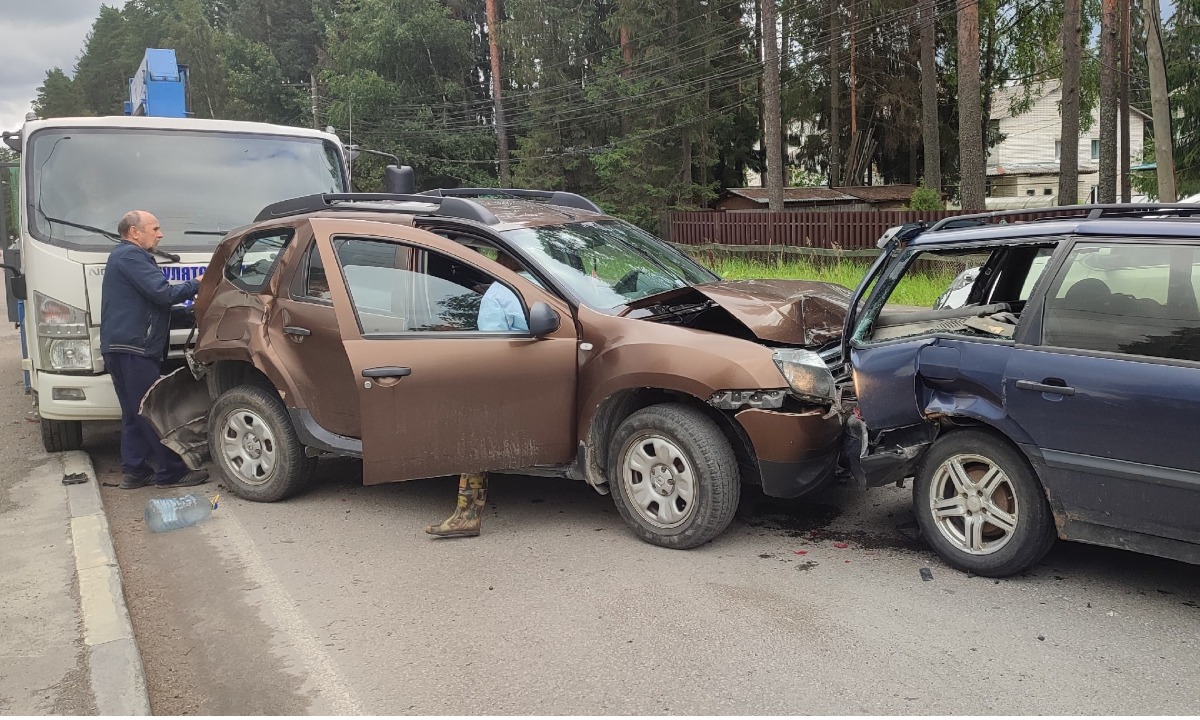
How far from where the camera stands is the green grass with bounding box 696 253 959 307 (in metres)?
14.1

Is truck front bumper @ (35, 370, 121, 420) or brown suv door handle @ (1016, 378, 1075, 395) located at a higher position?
brown suv door handle @ (1016, 378, 1075, 395)

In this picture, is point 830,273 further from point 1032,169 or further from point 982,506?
point 1032,169

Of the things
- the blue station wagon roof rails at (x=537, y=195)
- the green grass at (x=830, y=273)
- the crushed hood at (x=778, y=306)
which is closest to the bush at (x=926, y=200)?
the green grass at (x=830, y=273)

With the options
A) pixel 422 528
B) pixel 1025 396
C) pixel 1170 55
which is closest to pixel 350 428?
pixel 422 528

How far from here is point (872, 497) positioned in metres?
5.79

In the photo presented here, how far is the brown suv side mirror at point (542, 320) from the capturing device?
16.3 ft

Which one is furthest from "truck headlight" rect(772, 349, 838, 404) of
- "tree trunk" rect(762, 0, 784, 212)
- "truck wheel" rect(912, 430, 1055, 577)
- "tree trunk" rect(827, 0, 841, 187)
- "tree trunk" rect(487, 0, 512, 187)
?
"tree trunk" rect(827, 0, 841, 187)

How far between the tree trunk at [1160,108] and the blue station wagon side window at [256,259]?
18.9 metres

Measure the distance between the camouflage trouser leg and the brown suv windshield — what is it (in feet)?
3.92

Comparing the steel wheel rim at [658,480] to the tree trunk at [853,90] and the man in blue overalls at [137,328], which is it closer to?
the man in blue overalls at [137,328]

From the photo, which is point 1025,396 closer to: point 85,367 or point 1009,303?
point 1009,303

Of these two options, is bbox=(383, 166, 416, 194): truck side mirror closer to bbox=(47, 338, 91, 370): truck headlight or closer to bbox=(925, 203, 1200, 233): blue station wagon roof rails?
bbox=(47, 338, 91, 370): truck headlight

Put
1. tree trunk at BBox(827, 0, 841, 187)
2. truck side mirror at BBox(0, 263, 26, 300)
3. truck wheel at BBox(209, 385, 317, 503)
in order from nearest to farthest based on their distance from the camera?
truck wheel at BBox(209, 385, 317, 503) < truck side mirror at BBox(0, 263, 26, 300) < tree trunk at BBox(827, 0, 841, 187)

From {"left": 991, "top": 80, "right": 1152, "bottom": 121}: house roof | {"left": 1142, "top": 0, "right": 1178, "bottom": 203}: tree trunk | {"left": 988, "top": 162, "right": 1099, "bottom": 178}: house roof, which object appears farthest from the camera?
{"left": 988, "top": 162, "right": 1099, "bottom": 178}: house roof
